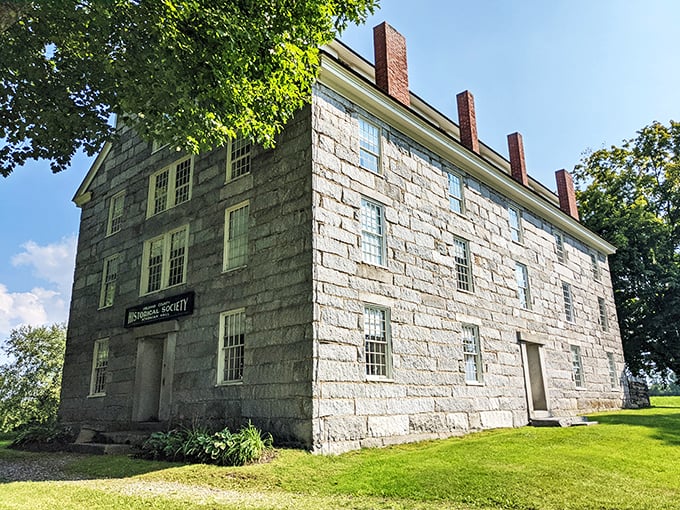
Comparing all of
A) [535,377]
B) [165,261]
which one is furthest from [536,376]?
[165,261]

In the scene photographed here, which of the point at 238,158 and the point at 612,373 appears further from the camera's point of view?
the point at 612,373

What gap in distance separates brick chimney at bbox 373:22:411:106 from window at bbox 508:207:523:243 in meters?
6.55

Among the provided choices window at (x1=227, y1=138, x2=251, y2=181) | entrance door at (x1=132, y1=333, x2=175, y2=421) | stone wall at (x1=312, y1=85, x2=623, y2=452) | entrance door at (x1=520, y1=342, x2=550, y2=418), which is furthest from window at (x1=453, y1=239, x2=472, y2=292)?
entrance door at (x1=132, y1=333, x2=175, y2=421)

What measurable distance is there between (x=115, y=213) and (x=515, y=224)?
606 inches

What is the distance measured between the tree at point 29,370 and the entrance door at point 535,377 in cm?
3227

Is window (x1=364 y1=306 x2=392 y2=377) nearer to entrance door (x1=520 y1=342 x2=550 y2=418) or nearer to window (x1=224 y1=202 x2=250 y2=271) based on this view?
window (x1=224 y1=202 x2=250 y2=271)

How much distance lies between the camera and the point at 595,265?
25984 millimetres

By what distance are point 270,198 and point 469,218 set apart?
744cm

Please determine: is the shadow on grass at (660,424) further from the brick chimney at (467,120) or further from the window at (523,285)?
the brick chimney at (467,120)

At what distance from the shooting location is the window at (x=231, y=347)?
12.6 m

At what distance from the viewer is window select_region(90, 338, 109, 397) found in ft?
56.5

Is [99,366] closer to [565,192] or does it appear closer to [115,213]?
[115,213]

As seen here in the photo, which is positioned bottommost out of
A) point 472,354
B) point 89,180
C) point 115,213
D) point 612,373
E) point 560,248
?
point 612,373

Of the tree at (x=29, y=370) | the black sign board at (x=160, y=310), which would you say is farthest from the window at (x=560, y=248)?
the tree at (x=29, y=370)
